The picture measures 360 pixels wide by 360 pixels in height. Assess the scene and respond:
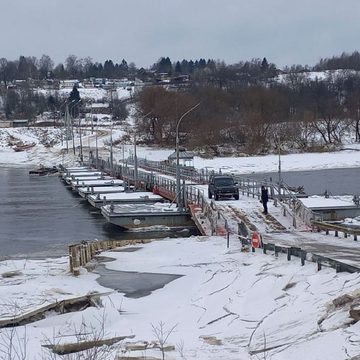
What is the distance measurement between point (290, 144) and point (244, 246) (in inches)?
3550

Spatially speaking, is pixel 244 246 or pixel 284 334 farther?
pixel 244 246

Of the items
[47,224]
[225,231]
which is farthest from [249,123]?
[225,231]

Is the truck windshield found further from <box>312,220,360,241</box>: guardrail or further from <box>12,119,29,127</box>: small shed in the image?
<box>12,119,29,127</box>: small shed

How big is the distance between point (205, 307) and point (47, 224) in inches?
1014

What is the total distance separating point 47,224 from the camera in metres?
41.8

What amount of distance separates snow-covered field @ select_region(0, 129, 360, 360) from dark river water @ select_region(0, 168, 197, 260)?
7.18 m

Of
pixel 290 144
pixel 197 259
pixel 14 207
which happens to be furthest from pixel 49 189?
pixel 290 144

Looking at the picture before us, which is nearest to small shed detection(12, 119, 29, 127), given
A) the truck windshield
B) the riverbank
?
the truck windshield

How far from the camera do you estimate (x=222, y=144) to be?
112 meters

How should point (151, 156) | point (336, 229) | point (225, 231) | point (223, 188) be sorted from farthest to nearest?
point (151, 156) < point (223, 188) < point (225, 231) < point (336, 229)

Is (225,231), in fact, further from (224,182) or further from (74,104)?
(74,104)

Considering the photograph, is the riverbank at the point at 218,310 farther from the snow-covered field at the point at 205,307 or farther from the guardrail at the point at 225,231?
the guardrail at the point at 225,231

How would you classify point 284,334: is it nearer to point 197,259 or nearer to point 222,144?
point 197,259

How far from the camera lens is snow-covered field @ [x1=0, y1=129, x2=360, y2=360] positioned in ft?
43.3
